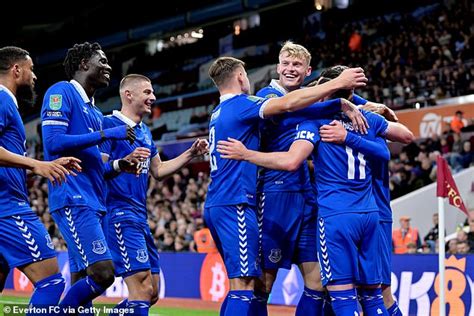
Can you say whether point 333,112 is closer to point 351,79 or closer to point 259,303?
point 351,79

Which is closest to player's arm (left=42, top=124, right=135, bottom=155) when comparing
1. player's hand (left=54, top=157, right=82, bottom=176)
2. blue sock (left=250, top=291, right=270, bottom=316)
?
player's hand (left=54, top=157, right=82, bottom=176)

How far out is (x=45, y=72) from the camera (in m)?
40.1

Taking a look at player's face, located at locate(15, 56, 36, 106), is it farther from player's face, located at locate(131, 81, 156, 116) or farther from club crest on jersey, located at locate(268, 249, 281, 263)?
club crest on jersey, located at locate(268, 249, 281, 263)

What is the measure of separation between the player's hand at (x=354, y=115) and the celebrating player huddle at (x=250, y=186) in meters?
0.01

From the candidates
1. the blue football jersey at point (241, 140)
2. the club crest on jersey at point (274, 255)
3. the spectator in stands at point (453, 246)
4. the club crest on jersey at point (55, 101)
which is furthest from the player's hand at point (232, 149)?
the spectator in stands at point (453, 246)

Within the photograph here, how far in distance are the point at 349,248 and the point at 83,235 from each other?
7.04ft

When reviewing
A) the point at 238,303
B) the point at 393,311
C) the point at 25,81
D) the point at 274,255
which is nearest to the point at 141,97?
→ the point at 25,81

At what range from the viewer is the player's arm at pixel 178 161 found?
7.27 meters

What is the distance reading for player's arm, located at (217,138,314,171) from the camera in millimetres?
5980

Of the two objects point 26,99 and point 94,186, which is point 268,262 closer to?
point 94,186

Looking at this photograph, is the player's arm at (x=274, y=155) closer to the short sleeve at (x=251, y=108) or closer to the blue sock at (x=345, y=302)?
the short sleeve at (x=251, y=108)

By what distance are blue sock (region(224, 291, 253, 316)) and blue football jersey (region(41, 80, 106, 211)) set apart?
4.50 ft

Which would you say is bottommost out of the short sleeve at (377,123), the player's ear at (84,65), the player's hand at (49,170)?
the player's hand at (49,170)

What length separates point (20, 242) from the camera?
18.8ft
